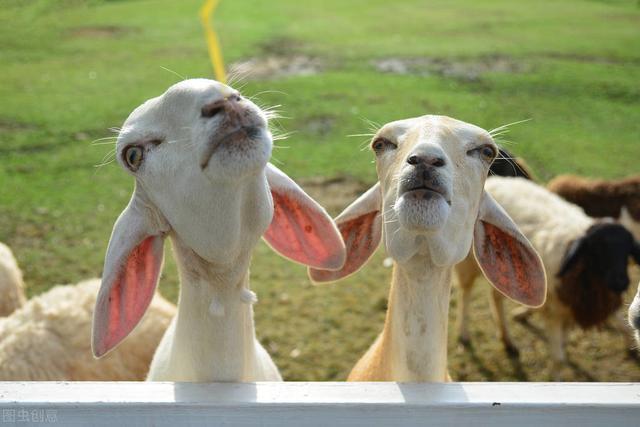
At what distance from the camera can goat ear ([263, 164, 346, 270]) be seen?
295cm

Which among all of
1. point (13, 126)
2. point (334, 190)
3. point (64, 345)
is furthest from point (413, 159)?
point (13, 126)

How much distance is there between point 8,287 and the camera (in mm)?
4930

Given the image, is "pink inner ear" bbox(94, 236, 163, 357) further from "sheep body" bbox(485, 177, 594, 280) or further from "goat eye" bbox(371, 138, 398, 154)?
"sheep body" bbox(485, 177, 594, 280)

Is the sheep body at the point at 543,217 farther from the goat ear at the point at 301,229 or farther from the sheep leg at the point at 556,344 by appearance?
the goat ear at the point at 301,229

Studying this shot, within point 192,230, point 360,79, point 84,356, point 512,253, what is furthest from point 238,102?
point 360,79

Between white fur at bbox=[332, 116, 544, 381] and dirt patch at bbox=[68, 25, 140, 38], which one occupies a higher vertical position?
white fur at bbox=[332, 116, 544, 381]

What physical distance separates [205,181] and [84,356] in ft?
7.43

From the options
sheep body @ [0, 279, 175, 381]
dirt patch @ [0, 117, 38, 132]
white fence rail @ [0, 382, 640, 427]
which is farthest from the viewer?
dirt patch @ [0, 117, 38, 132]

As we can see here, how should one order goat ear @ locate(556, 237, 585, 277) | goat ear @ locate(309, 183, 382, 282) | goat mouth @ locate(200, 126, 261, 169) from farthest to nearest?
goat ear @ locate(556, 237, 585, 277), goat ear @ locate(309, 183, 382, 282), goat mouth @ locate(200, 126, 261, 169)

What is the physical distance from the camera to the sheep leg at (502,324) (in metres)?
6.15

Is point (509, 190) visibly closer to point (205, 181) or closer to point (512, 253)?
point (512, 253)

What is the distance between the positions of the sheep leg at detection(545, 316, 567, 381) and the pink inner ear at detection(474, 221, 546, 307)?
2.83 metres

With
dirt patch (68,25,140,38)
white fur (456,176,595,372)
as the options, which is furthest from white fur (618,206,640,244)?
dirt patch (68,25,140,38)

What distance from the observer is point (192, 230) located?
8.17 feet
